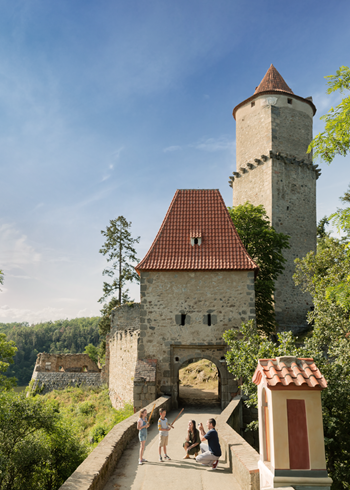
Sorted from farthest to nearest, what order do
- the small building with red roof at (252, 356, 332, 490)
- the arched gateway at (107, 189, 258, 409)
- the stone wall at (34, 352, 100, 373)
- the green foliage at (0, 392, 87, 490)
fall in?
the stone wall at (34, 352, 100, 373), the arched gateway at (107, 189, 258, 409), the green foliage at (0, 392, 87, 490), the small building with red roof at (252, 356, 332, 490)

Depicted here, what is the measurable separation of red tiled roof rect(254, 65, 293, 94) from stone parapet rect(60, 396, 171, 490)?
23.9m

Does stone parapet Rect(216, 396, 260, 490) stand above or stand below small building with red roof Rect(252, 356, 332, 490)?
below

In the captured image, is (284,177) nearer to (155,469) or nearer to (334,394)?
(334,394)

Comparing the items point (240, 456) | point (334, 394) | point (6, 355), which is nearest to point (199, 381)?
point (6, 355)

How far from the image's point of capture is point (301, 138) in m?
25.8

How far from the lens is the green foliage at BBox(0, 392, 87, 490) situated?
9.27 meters

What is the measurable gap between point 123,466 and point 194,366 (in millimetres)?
19290

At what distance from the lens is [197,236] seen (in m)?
15.2

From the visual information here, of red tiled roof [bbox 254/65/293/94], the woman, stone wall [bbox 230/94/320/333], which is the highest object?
red tiled roof [bbox 254/65/293/94]

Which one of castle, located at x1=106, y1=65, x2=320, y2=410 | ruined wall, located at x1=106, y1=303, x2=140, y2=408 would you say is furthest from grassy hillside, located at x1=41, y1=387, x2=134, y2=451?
castle, located at x1=106, y1=65, x2=320, y2=410

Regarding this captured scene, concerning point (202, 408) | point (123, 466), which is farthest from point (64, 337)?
point (123, 466)

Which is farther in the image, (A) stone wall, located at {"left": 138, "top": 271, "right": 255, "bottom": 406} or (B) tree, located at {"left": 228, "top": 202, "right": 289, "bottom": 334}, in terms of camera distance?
(B) tree, located at {"left": 228, "top": 202, "right": 289, "bottom": 334}

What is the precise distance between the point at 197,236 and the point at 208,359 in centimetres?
482

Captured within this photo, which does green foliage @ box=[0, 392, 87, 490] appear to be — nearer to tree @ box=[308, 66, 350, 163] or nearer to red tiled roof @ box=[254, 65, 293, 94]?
tree @ box=[308, 66, 350, 163]
